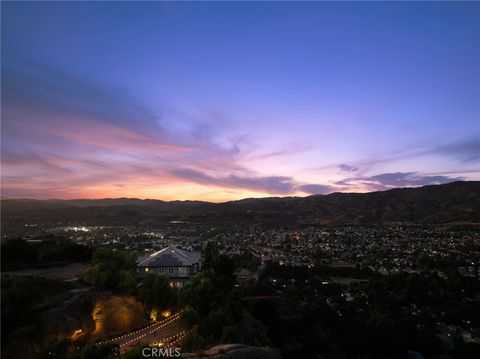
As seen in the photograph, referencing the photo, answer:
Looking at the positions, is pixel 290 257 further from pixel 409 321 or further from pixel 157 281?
pixel 157 281

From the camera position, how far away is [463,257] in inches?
3664

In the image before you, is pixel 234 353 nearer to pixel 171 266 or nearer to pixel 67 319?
pixel 67 319

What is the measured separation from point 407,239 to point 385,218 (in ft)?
209

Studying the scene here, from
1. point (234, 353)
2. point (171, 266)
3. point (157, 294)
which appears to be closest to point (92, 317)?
point (157, 294)

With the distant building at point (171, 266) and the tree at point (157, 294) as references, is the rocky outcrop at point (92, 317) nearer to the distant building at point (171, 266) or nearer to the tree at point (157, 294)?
the tree at point (157, 294)

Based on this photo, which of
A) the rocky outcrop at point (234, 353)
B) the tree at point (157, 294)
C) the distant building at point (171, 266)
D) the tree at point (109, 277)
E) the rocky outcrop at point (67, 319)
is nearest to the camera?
the rocky outcrop at point (234, 353)

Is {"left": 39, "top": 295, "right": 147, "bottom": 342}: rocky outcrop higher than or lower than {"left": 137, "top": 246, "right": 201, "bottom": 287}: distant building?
lower

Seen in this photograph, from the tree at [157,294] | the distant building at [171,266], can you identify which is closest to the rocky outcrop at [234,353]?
the tree at [157,294]

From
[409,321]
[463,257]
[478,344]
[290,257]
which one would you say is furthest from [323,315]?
[463,257]

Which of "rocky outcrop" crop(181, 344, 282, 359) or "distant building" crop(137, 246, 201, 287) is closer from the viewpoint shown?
"rocky outcrop" crop(181, 344, 282, 359)

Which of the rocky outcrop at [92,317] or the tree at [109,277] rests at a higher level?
the tree at [109,277]

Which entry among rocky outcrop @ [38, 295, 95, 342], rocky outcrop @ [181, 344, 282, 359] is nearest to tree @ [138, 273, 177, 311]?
rocky outcrop @ [38, 295, 95, 342]

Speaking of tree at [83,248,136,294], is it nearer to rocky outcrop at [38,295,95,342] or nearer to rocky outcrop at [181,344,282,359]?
rocky outcrop at [38,295,95,342]

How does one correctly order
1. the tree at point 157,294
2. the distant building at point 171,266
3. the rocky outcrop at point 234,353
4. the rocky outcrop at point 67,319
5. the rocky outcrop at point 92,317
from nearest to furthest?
the rocky outcrop at point 234,353 < the rocky outcrop at point 67,319 < the rocky outcrop at point 92,317 < the tree at point 157,294 < the distant building at point 171,266
